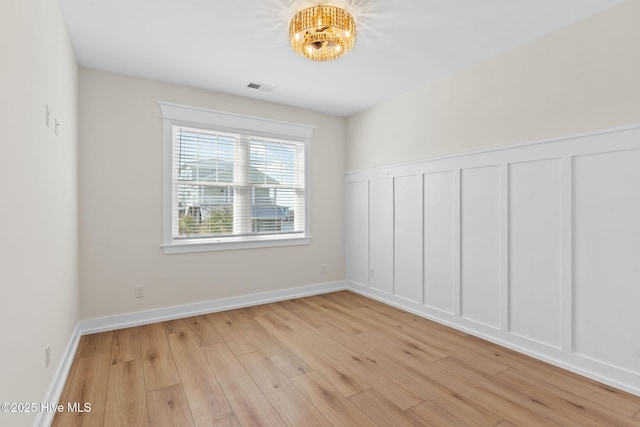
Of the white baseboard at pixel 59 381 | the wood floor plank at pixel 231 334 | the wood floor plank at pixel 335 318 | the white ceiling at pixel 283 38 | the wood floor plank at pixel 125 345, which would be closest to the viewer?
the white baseboard at pixel 59 381

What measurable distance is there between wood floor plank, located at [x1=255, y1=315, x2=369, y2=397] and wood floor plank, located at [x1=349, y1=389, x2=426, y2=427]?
71mm

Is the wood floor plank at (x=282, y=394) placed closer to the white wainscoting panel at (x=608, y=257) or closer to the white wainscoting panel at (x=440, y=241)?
the white wainscoting panel at (x=440, y=241)

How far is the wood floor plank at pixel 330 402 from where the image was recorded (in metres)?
1.78

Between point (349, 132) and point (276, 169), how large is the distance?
1285 millimetres

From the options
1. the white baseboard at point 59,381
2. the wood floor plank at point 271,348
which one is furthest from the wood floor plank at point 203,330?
the white baseboard at point 59,381

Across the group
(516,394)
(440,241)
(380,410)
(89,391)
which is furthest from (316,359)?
(440,241)

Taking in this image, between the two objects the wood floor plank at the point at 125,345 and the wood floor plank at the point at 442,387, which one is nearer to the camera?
the wood floor plank at the point at 442,387

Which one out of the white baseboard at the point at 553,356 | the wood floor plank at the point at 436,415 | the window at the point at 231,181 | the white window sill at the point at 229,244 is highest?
the window at the point at 231,181

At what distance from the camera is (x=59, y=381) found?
2.05 meters

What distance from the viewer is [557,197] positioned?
7.97 ft

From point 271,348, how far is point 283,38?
2604mm

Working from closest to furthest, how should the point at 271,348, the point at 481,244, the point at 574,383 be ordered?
the point at 574,383
the point at 271,348
the point at 481,244

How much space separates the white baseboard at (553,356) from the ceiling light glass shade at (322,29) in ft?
8.97

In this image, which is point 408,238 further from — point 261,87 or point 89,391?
point 89,391
